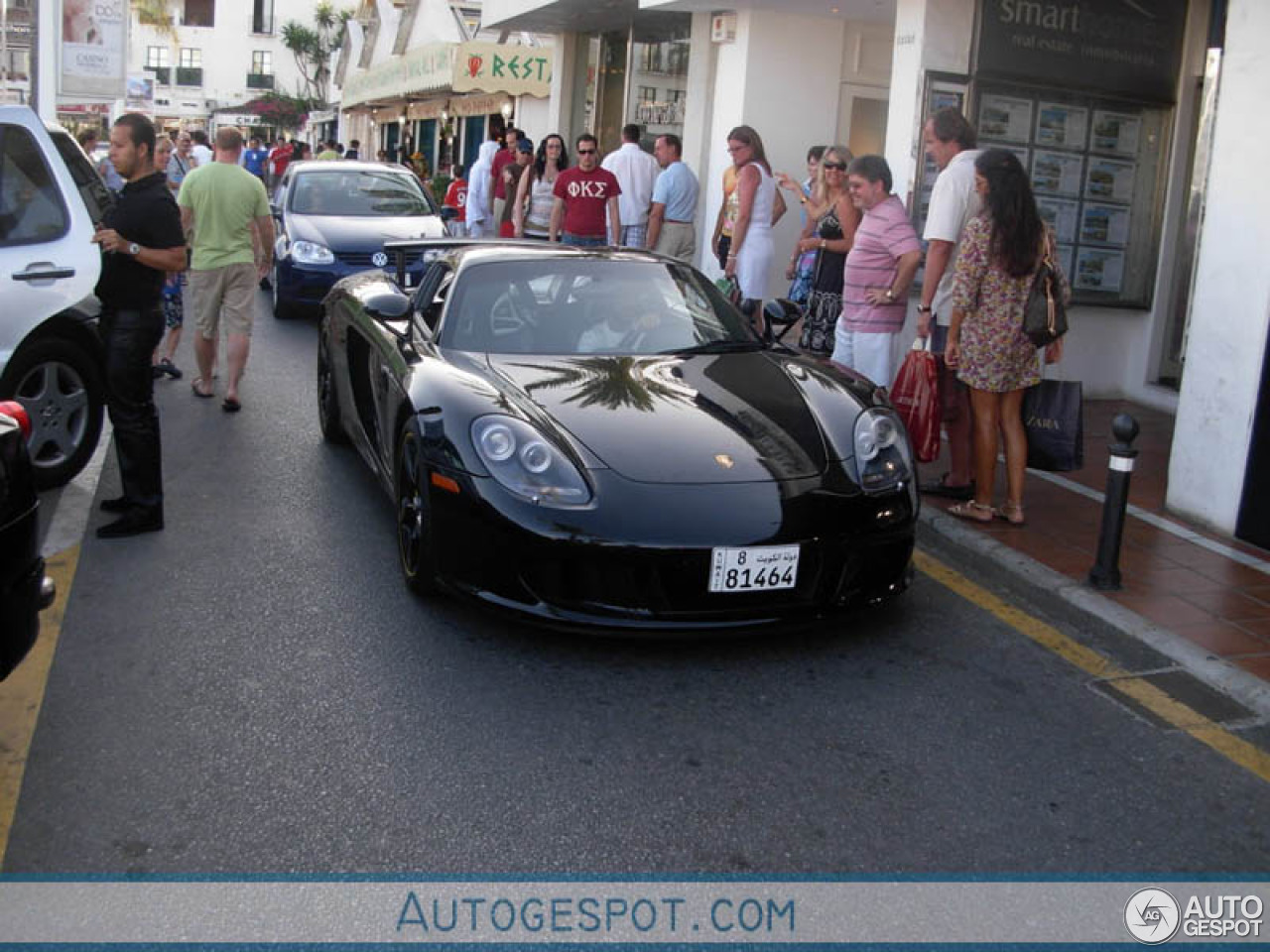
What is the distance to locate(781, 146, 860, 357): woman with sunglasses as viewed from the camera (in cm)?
812

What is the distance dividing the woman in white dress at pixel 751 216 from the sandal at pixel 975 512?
4.16 m

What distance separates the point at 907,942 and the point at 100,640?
294 cm

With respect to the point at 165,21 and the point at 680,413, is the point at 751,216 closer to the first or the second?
the point at 680,413

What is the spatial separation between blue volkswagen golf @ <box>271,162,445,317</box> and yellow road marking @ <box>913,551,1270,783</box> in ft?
24.4

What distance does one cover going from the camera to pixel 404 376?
5.28 m

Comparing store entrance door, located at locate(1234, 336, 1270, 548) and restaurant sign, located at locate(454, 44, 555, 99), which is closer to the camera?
store entrance door, located at locate(1234, 336, 1270, 548)

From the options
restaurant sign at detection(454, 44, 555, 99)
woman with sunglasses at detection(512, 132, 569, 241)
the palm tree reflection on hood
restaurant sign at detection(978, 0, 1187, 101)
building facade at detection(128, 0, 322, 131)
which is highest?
building facade at detection(128, 0, 322, 131)

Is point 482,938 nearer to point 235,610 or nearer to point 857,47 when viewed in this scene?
point 235,610

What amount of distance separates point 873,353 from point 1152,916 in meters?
4.41

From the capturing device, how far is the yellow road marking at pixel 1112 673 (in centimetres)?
399

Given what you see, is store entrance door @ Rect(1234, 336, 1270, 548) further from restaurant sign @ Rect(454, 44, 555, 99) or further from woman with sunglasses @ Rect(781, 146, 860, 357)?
restaurant sign @ Rect(454, 44, 555, 99)

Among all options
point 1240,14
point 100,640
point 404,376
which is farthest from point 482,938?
point 1240,14

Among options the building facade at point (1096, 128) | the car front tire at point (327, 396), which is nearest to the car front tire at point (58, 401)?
the car front tire at point (327, 396)

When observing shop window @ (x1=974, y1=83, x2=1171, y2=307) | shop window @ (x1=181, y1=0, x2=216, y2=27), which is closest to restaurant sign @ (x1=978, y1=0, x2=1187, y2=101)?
shop window @ (x1=974, y1=83, x2=1171, y2=307)
